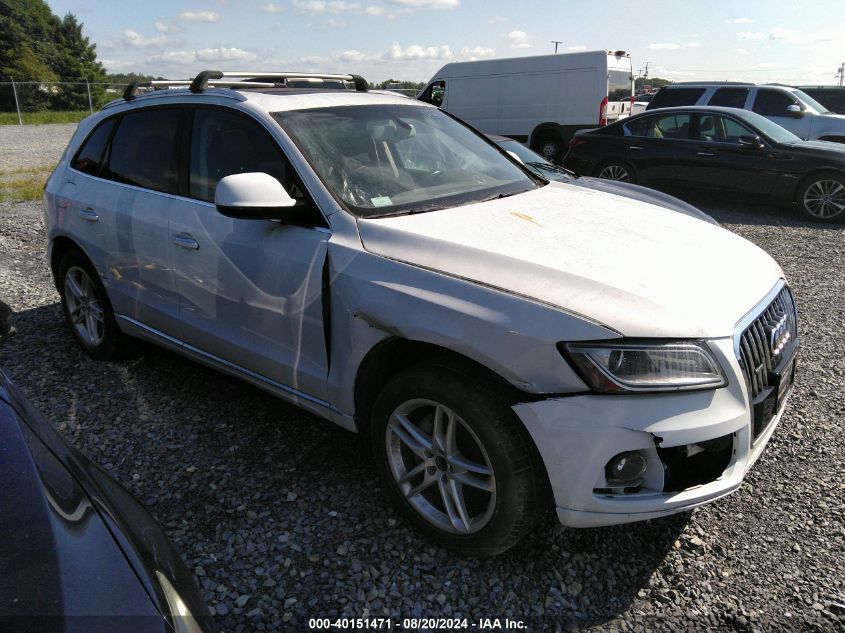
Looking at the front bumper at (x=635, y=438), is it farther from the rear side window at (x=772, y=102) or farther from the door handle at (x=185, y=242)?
the rear side window at (x=772, y=102)

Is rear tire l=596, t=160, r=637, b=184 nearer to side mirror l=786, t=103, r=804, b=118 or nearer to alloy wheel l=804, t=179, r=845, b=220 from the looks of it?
alloy wheel l=804, t=179, r=845, b=220

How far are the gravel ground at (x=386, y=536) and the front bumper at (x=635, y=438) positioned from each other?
43cm

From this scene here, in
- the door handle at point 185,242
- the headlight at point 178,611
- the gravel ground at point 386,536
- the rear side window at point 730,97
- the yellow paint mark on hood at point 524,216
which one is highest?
the rear side window at point 730,97

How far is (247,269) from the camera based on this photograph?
121 inches

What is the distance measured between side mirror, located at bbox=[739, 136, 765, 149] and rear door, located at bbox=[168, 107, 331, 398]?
837cm

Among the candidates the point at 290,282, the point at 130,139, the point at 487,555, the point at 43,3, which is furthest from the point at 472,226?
the point at 43,3

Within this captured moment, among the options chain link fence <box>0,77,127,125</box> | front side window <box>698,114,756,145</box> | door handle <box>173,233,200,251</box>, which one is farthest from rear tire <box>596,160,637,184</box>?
chain link fence <box>0,77,127,125</box>

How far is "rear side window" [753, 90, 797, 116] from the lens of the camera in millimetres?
12039

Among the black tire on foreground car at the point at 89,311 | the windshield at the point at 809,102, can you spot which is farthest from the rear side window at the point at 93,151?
the windshield at the point at 809,102

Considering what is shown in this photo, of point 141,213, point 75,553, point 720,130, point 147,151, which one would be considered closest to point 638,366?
point 75,553

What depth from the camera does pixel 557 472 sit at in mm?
2188

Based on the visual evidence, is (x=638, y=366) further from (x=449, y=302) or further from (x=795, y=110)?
(x=795, y=110)

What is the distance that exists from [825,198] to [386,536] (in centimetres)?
888

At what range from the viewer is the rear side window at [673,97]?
1281 centimetres
